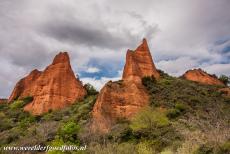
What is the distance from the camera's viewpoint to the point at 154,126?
43594 mm

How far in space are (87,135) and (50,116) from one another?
16684mm

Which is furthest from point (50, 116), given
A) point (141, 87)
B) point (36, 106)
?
point (141, 87)

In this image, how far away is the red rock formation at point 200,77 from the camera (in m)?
79.2

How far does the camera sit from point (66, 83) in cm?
6875

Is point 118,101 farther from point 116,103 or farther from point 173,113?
point 173,113

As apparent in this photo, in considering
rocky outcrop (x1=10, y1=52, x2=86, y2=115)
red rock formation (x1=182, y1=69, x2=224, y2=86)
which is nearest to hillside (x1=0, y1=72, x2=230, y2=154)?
rocky outcrop (x1=10, y1=52, x2=86, y2=115)

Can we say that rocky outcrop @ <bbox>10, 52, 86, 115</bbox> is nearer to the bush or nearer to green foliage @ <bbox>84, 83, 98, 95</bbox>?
green foliage @ <bbox>84, 83, 98, 95</bbox>

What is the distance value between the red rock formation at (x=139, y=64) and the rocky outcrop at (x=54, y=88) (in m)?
11.7

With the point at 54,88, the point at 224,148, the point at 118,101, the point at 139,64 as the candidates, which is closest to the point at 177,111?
the point at 118,101

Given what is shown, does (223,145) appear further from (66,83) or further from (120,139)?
(66,83)

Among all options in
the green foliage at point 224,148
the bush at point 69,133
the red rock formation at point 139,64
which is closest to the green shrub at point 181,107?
the red rock formation at point 139,64

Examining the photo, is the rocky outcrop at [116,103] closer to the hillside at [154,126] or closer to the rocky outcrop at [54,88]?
the hillside at [154,126]

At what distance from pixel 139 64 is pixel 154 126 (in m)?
23.2

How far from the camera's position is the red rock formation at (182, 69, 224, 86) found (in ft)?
260
